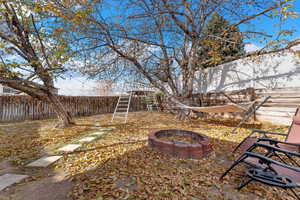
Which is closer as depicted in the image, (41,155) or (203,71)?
(41,155)

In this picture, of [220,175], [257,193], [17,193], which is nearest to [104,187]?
[17,193]

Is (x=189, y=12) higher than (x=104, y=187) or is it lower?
higher

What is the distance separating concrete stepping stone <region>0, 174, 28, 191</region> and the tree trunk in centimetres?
286

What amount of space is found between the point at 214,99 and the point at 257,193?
542 cm

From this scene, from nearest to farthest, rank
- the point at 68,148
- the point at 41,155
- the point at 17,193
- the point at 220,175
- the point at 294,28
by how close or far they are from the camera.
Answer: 1. the point at 17,193
2. the point at 220,175
3. the point at 41,155
4. the point at 68,148
5. the point at 294,28

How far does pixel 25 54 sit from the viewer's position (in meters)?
3.68

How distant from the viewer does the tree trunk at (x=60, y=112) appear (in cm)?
420

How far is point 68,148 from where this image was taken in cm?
263

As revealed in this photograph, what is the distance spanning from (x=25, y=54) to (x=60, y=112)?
184 cm

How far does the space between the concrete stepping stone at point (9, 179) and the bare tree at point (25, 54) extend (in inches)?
91.9

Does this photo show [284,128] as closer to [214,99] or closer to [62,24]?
[214,99]

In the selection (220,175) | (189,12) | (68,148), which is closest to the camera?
(220,175)

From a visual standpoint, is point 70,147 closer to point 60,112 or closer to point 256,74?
point 60,112

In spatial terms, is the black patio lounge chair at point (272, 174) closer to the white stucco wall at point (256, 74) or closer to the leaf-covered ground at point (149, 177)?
the leaf-covered ground at point (149, 177)
